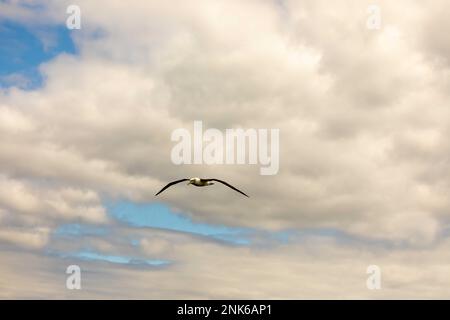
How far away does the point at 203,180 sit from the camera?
94.2 m
